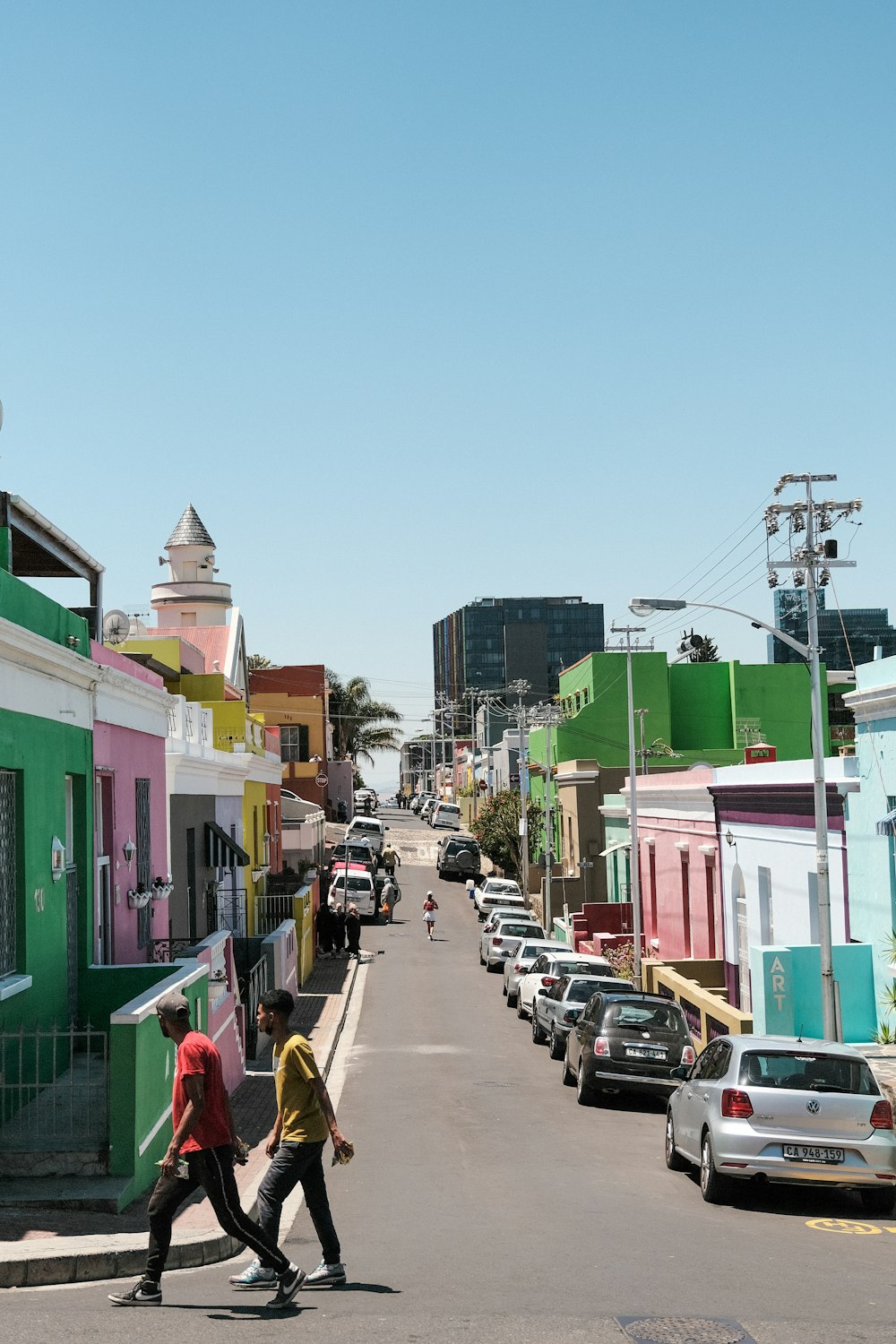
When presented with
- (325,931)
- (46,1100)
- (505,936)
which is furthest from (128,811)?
(325,931)

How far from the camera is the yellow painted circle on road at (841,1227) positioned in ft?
39.1

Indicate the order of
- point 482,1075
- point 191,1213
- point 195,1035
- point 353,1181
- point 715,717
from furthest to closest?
point 715,717 < point 482,1075 < point 353,1181 < point 191,1213 < point 195,1035

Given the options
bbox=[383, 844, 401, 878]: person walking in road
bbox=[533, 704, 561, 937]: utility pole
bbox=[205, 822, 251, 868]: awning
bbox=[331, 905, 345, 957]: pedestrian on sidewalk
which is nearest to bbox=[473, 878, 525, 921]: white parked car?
bbox=[533, 704, 561, 937]: utility pole

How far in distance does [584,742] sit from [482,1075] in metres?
40.8

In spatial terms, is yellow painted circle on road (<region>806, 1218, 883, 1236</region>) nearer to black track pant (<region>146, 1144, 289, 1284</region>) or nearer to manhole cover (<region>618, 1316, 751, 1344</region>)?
manhole cover (<region>618, 1316, 751, 1344</region>)

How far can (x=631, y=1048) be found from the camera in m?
20.0

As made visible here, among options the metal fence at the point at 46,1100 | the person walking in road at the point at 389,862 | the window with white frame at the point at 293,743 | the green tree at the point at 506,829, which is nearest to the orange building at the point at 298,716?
the window with white frame at the point at 293,743

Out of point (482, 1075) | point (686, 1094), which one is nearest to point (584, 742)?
point (482, 1075)

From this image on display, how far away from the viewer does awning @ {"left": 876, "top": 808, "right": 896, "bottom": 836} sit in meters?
21.1

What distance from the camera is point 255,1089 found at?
19734 millimetres

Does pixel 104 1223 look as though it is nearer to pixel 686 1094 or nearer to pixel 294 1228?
pixel 294 1228

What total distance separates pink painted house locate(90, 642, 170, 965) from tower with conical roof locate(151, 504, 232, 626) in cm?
3717

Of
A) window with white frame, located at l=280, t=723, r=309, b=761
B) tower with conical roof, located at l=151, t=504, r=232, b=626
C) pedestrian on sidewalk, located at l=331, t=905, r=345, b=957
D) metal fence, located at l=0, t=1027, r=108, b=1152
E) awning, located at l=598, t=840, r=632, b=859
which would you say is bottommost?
pedestrian on sidewalk, located at l=331, t=905, r=345, b=957

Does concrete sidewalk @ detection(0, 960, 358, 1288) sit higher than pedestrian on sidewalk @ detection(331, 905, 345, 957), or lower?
higher
